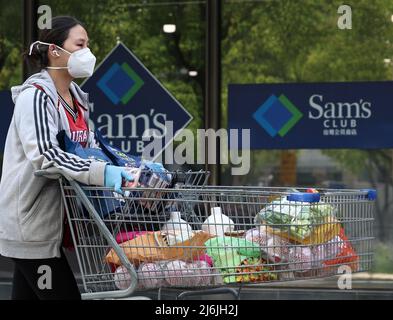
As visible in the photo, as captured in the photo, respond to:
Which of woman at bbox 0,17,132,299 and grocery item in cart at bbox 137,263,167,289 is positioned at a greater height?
woman at bbox 0,17,132,299

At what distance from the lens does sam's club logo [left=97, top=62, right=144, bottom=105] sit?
738 cm

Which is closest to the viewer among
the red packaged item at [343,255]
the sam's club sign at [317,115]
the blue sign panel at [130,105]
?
the red packaged item at [343,255]

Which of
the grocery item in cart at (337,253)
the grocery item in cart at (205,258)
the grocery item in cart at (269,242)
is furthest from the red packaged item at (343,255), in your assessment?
the grocery item in cart at (205,258)

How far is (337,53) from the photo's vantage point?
7195 millimetres

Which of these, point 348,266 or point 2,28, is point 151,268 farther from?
point 2,28

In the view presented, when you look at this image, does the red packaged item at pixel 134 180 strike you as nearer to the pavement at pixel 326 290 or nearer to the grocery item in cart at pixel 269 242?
the grocery item in cart at pixel 269 242

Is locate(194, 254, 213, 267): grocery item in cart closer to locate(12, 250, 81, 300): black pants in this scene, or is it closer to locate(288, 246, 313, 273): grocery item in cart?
locate(288, 246, 313, 273): grocery item in cart

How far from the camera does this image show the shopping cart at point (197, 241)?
3363 mm

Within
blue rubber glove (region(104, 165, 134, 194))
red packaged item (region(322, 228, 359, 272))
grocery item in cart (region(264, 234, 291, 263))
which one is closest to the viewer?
blue rubber glove (region(104, 165, 134, 194))

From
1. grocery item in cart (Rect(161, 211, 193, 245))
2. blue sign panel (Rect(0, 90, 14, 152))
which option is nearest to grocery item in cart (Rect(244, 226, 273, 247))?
grocery item in cart (Rect(161, 211, 193, 245))

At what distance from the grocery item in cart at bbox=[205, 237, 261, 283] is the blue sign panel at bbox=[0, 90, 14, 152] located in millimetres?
4355

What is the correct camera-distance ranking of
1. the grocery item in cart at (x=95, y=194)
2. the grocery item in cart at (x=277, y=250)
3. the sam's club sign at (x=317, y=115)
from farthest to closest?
the sam's club sign at (x=317, y=115)
the grocery item in cart at (x=277, y=250)
the grocery item in cart at (x=95, y=194)

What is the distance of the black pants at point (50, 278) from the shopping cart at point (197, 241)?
0.33 ft
